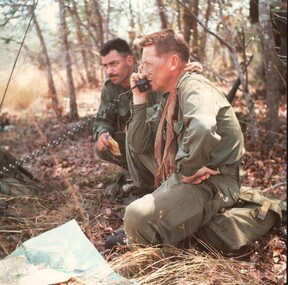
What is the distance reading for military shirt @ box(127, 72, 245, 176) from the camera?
97.5 inches

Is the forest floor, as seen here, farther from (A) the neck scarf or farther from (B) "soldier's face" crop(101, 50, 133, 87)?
(B) "soldier's face" crop(101, 50, 133, 87)

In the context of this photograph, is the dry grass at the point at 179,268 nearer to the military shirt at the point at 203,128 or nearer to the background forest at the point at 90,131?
the background forest at the point at 90,131

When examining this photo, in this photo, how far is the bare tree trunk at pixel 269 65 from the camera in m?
4.51

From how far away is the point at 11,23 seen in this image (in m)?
3.39

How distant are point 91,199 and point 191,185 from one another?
1558 mm

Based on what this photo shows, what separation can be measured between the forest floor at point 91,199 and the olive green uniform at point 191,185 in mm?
330

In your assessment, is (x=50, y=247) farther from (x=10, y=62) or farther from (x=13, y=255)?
(x=10, y=62)

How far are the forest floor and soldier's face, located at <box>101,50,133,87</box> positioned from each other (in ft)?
3.60

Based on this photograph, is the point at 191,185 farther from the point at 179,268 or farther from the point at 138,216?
the point at 179,268

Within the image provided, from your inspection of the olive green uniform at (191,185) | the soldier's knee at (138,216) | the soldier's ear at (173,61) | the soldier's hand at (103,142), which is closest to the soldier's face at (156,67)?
the soldier's ear at (173,61)

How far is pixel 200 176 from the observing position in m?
2.83

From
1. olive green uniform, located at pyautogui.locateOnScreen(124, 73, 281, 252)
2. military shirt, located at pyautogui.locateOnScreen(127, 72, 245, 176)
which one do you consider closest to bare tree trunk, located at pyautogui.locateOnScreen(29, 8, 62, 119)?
military shirt, located at pyautogui.locateOnScreen(127, 72, 245, 176)

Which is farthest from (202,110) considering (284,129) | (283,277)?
(284,129)

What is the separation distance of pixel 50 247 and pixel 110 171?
6.76 feet
